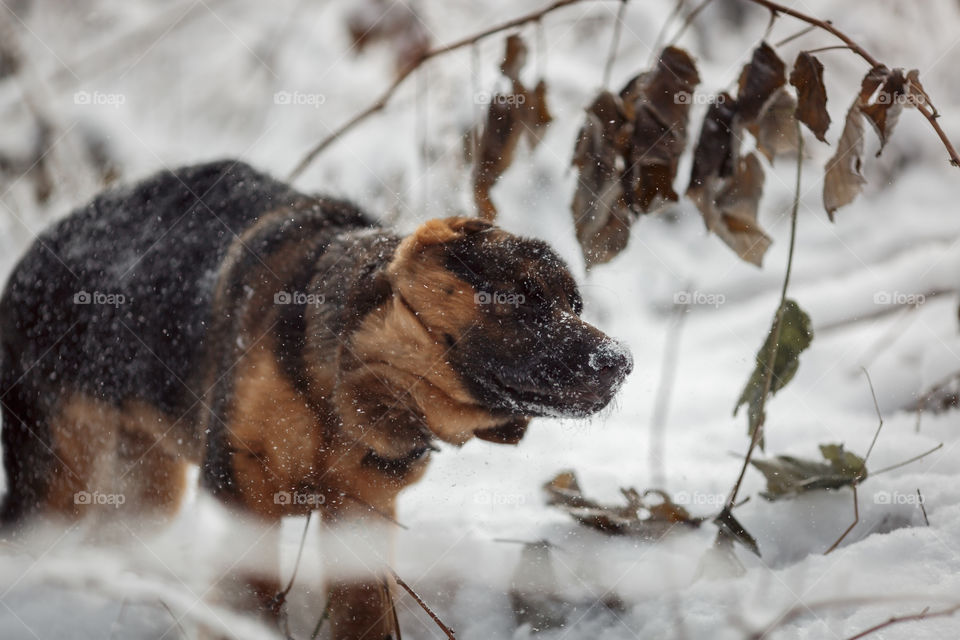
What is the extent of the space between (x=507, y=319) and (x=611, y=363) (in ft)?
1.05

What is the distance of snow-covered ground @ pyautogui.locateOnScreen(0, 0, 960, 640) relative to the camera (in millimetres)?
2346

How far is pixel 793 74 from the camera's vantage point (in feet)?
8.51

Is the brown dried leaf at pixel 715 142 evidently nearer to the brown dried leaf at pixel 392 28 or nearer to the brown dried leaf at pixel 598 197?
the brown dried leaf at pixel 598 197

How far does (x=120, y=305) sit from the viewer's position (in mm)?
3088

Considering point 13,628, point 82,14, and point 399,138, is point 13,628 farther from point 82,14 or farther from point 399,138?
point 82,14

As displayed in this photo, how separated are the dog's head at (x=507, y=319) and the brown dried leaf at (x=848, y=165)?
0.91 m

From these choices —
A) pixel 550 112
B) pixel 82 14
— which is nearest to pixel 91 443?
pixel 550 112

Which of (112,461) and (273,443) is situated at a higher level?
(273,443)

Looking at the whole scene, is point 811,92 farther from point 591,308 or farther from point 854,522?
point 854,522

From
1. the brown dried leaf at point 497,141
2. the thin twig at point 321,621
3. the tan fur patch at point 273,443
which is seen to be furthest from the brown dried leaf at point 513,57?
the thin twig at point 321,621

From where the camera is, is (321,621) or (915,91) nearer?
(321,621)

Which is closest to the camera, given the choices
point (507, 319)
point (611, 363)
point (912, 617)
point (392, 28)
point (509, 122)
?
point (912, 617)

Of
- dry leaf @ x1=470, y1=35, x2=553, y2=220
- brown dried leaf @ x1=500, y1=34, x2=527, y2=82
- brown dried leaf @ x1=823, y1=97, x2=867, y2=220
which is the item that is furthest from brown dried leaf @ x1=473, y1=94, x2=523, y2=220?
brown dried leaf @ x1=823, y1=97, x2=867, y2=220

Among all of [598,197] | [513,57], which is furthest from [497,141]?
[598,197]
